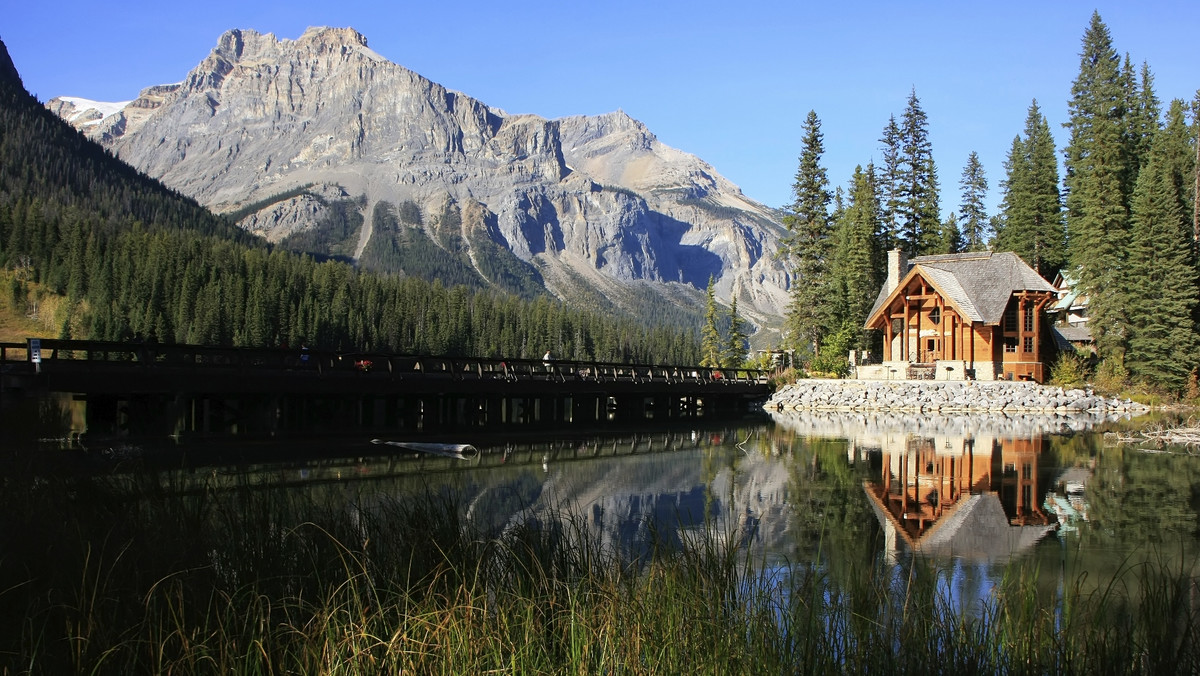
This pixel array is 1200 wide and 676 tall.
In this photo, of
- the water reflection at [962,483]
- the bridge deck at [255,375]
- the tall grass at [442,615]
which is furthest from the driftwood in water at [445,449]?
the tall grass at [442,615]

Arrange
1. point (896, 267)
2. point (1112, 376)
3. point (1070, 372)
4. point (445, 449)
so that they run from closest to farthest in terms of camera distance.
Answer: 1. point (445, 449)
2. point (1112, 376)
3. point (1070, 372)
4. point (896, 267)

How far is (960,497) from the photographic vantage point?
59.0 feet

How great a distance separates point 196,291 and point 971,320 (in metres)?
73.3

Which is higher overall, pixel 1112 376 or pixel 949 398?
pixel 1112 376

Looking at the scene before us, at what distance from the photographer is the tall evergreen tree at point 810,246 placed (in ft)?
196

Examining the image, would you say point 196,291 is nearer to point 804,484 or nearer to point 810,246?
point 810,246

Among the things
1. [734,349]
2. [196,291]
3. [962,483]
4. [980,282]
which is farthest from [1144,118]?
[196,291]

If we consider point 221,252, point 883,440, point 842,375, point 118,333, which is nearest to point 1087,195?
point 842,375

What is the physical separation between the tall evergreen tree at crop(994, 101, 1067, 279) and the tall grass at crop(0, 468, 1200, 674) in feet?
207

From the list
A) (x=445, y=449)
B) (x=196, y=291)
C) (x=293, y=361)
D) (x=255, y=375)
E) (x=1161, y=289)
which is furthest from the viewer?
(x=196, y=291)

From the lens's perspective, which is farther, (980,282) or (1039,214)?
(1039,214)

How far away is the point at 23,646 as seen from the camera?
5648 millimetres

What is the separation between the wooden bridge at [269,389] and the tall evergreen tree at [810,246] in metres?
17.1

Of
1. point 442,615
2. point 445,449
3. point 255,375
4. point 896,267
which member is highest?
point 896,267
